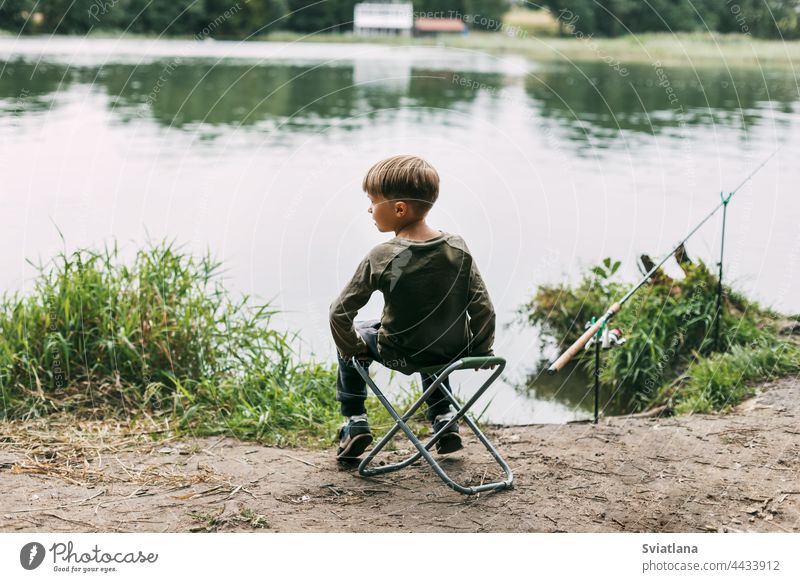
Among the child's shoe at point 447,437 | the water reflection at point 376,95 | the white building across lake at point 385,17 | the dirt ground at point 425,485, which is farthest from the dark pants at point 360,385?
the water reflection at point 376,95

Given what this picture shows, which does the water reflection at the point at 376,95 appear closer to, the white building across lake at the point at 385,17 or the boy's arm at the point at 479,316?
the white building across lake at the point at 385,17

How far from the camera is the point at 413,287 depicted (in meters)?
3.08

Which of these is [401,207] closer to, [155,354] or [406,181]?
[406,181]

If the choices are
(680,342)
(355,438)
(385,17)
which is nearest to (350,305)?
(355,438)

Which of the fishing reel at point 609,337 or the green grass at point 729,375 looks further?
the green grass at point 729,375

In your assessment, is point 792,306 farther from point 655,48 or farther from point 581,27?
point 655,48

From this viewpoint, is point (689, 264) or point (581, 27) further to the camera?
point (581, 27)

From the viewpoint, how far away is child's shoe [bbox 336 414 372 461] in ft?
11.6

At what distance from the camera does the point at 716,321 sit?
5078 mm

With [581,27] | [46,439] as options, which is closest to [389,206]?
[46,439]

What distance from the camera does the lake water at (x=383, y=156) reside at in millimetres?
5395

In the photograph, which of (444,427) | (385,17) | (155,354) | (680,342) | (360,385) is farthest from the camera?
(385,17)
